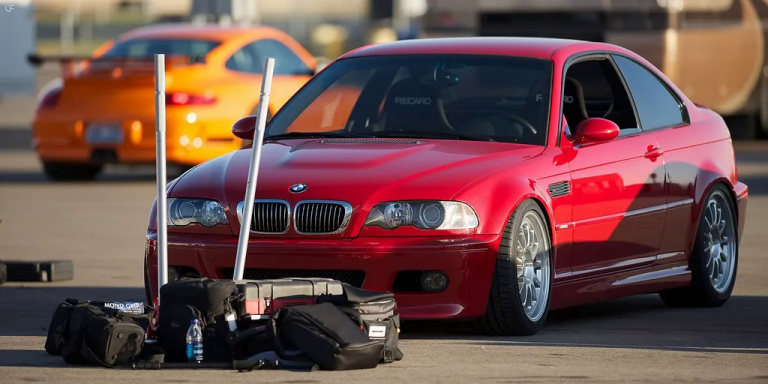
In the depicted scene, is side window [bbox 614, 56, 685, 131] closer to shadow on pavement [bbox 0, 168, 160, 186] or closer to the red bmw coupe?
the red bmw coupe

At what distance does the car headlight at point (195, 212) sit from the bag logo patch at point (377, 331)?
1240mm

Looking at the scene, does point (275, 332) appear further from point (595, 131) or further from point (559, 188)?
point (595, 131)

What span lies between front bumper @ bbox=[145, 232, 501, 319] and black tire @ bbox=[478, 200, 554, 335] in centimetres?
5

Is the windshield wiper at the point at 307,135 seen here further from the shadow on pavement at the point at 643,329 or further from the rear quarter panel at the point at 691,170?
the rear quarter panel at the point at 691,170

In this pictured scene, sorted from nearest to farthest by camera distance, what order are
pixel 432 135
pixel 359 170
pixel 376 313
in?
pixel 376 313, pixel 359 170, pixel 432 135

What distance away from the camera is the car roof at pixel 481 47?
30.4ft

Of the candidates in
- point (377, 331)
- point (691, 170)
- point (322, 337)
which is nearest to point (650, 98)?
point (691, 170)

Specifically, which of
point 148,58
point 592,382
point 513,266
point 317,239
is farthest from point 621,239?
point 148,58

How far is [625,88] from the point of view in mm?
9688

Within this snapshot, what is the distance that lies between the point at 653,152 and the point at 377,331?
2738 millimetres

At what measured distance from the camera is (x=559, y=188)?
848 centimetres

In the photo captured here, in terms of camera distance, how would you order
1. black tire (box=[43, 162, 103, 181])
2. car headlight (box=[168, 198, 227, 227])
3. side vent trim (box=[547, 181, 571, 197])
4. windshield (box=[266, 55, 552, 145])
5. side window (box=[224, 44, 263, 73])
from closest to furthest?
car headlight (box=[168, 198, 227, 227]), side vent trim (box=[547, 181, 571, 197]), windshield (box=[266, 55, 552, 145]), side window (box=[224, 44, 263, 73]), black tire (box=[43, 162, 103, 181])

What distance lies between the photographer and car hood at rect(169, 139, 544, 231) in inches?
313

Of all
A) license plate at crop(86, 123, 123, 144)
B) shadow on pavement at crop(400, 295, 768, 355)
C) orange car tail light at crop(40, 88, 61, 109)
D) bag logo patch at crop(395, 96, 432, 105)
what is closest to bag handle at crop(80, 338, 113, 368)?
shadow on pavement at crop(400, 295, 768, 355)
